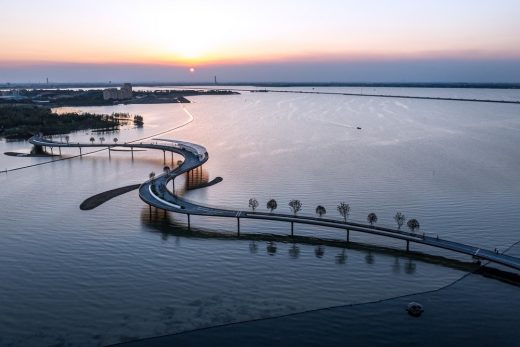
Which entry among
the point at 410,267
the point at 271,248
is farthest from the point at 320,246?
the point at 410,267

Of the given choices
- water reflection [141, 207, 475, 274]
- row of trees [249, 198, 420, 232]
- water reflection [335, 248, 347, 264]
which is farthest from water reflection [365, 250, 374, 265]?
row of trees [249, 198, 420, 232]

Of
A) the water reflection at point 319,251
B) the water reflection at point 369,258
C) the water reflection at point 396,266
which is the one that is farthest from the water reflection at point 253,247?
the water reflection at point 396,266

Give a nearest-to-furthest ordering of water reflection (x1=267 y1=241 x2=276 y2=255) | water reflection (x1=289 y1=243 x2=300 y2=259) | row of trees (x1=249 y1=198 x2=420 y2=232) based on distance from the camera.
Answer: water reflection (x1=289 y1=243 x2=300 y2=259)
water reflection (x1=267 y1=241 x2=276 y2=255)
row of trees (x1=249 y1=198 x2=420 y2=232)

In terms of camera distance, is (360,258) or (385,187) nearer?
(360,258)

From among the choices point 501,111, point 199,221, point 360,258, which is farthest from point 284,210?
point 501,111

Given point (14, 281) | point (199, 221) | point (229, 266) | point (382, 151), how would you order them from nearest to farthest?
point (14, 281) → point (229, 266) → point (199, 221) → point (382, 151)

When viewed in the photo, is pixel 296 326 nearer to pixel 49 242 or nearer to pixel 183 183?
pixel 49 242

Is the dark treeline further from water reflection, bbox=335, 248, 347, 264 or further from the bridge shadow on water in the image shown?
water reflection, bbox=335, 248, 347, 264
